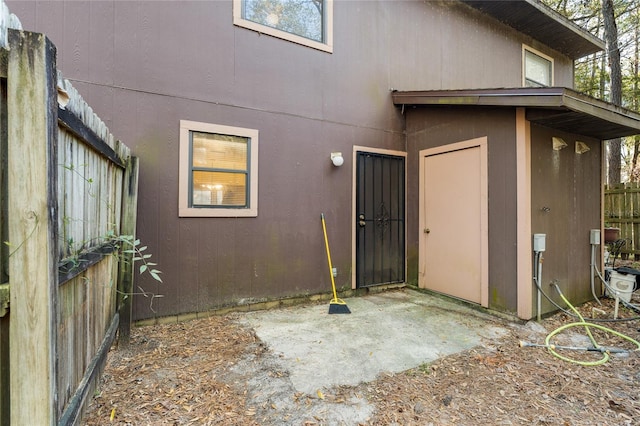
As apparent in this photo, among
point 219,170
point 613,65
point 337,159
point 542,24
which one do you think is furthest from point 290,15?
point 613,65

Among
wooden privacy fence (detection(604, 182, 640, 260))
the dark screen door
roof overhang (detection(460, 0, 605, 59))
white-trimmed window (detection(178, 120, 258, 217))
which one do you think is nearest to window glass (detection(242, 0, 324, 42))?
white-trimmed window (detection(178, 120, 258, 217))

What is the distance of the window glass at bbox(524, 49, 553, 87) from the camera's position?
22.7 feet

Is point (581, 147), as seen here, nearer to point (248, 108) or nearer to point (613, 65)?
point (248, 108)

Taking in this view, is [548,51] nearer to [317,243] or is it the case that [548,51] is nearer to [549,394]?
[317,243]

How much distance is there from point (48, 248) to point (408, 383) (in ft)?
7.60

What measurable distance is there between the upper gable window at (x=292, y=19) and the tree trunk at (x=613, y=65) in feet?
27.7

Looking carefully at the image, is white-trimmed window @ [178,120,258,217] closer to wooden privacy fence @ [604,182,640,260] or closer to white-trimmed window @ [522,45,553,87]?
white-trimmed window @ [522,45,553,87]

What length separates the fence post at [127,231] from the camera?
280cm

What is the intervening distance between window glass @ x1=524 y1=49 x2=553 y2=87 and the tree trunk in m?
2.43

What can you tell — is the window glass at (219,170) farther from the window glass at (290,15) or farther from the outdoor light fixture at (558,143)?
the outdoor light fixture at (558,143)

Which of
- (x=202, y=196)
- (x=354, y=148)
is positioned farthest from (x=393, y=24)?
(x=202, y=196)

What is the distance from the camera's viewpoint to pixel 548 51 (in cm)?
733

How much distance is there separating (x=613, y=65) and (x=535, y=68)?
367 cm

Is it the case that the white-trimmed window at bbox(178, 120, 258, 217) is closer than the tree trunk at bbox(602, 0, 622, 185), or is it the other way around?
the white-trimmed window at bbox(178, 120, 258, 217)
